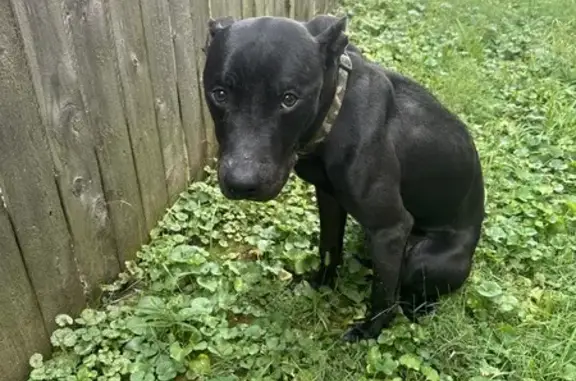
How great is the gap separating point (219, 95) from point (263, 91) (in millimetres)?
160

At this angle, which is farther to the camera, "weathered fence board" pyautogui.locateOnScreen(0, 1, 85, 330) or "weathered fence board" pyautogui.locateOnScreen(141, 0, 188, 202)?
"weathered fence board" pyautogui.locateOnScreen(141, 0, 188, 202)

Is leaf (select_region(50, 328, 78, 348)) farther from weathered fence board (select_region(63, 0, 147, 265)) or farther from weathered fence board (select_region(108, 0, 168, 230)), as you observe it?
weathered fence board (select_region(108, 0, 168, 230))

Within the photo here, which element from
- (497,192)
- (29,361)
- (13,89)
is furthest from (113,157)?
(497,192)

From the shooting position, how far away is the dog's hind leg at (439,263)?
8.89 ft

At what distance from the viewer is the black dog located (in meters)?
1.95

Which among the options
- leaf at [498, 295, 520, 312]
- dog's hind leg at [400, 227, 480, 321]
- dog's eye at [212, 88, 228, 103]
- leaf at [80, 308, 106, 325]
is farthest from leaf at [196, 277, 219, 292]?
leaf at [498, 295, 520, 312]

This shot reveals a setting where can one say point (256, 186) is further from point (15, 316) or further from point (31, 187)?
point (15, 316)

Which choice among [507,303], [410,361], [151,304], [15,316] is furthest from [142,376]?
[507,303]

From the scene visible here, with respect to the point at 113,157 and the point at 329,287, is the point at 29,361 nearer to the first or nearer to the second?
the point at 113,157

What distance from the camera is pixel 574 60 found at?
4.95 meters

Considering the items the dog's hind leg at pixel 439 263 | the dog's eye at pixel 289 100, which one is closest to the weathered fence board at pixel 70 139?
the dog's eye at pixel 289 100

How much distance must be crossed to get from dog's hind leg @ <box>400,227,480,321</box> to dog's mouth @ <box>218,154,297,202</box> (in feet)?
2.99

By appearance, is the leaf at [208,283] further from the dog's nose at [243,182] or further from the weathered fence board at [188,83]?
the dog's nose at [243,182]

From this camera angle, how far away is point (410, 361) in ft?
8.39
